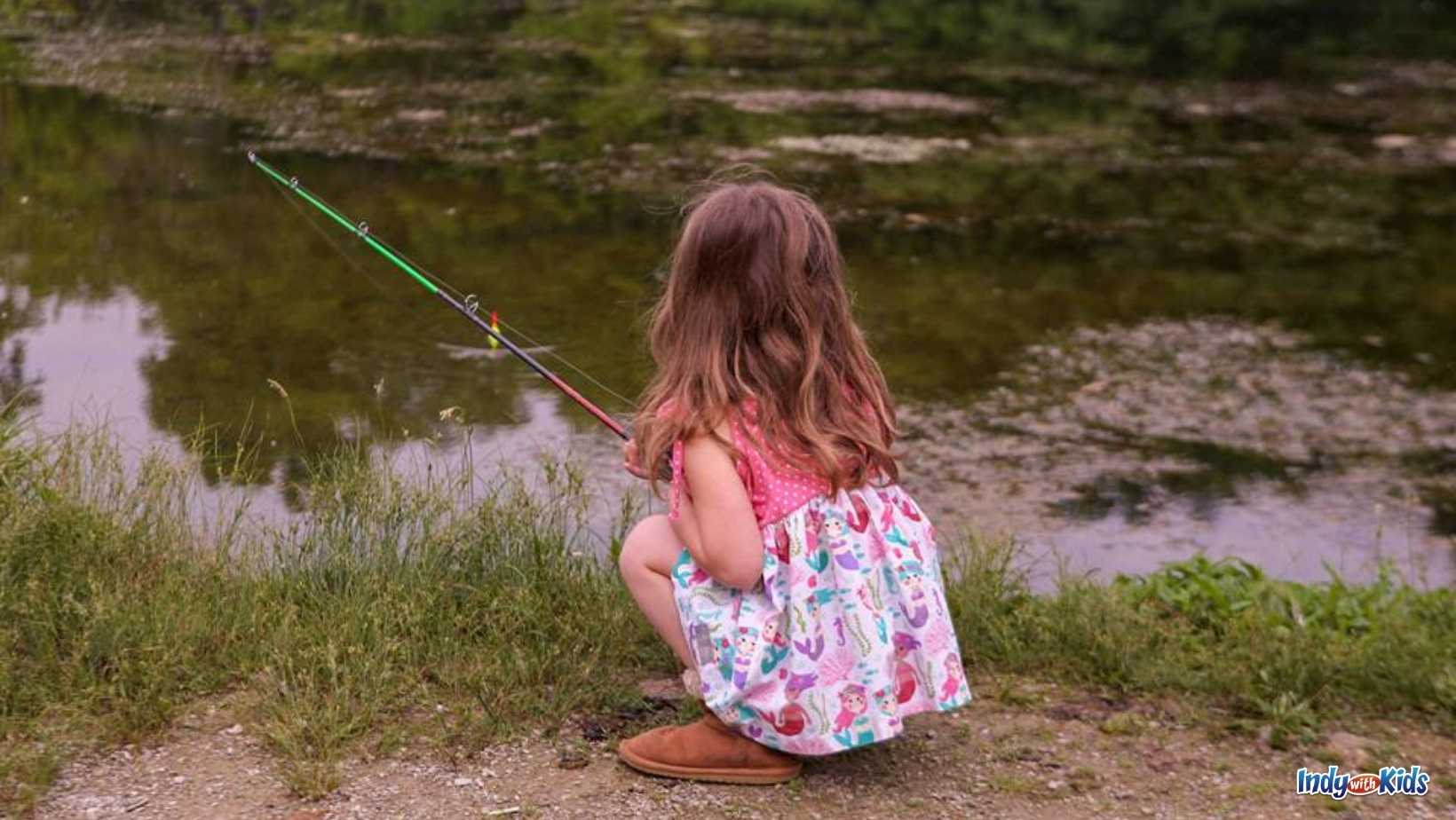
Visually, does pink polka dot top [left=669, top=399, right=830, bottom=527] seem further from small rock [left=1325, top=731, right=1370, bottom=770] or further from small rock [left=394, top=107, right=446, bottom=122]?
small rock [left=394, top=107, right=446, bottom=122]

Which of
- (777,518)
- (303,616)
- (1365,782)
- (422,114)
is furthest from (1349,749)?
(422,114)

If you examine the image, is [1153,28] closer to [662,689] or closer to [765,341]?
[662,689]

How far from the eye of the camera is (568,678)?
3.37 meters

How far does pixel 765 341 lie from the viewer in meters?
3.01

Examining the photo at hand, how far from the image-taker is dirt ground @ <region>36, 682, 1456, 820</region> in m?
2.98

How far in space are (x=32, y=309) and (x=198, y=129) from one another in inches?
133

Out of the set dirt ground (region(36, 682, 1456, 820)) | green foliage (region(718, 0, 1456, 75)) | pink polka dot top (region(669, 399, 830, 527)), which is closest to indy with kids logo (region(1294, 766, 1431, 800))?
dirt ground (region(36, 682, 1456, 820))

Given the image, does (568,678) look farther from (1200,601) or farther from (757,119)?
(757,119)

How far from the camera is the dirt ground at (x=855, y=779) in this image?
117 inches

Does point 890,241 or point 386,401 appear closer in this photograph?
point 386,401

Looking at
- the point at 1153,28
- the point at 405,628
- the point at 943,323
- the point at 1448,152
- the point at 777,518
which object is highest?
the point at 1153,28

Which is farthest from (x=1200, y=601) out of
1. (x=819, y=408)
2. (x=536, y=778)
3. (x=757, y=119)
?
(x=757, y=119)

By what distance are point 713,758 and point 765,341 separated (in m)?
0.70

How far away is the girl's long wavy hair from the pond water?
1.45 m
